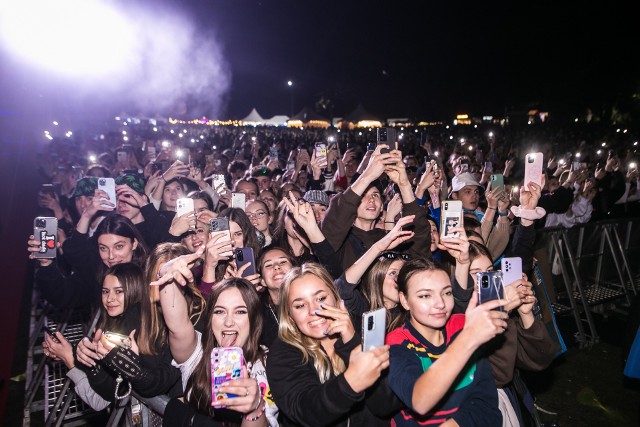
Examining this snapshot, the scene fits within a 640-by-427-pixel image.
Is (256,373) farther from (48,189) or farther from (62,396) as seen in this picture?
(48,189)

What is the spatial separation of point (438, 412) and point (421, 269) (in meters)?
0.81

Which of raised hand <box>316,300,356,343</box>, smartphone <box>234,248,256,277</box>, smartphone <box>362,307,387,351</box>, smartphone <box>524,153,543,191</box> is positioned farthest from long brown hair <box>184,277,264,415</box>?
smartphone <box>524,153,543,191</box>

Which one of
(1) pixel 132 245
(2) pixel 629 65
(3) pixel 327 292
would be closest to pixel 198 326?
(3) pixel 327 292

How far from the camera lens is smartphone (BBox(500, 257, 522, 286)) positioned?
2619 millimetres

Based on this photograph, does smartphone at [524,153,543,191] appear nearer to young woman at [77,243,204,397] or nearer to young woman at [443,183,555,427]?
young woman at [443,183,555,427]

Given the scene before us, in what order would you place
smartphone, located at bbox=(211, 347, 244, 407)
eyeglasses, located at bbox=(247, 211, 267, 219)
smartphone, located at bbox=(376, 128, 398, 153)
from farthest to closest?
eyeglasses, located at bbox=(247, 211, 267, 219)
smartphone, located at bbox=(376, 128, 398, 153)
smartphone, located at bbox=(211, 347, 244, 407)

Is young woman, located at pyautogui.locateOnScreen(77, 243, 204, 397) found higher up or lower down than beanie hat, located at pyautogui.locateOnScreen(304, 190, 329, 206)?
lower down

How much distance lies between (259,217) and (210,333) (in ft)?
7.79

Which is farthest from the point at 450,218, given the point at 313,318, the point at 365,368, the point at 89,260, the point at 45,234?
the point at 89,260

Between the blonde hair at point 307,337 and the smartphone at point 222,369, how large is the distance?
20.0 inches

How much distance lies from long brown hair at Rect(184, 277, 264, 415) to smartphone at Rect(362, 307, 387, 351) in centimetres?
112

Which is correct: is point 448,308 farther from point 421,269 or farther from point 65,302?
point 65,302

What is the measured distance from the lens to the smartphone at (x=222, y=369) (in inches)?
73.2

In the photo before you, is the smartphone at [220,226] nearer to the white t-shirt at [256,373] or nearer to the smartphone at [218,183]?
the white t-shirt at [256,373]
